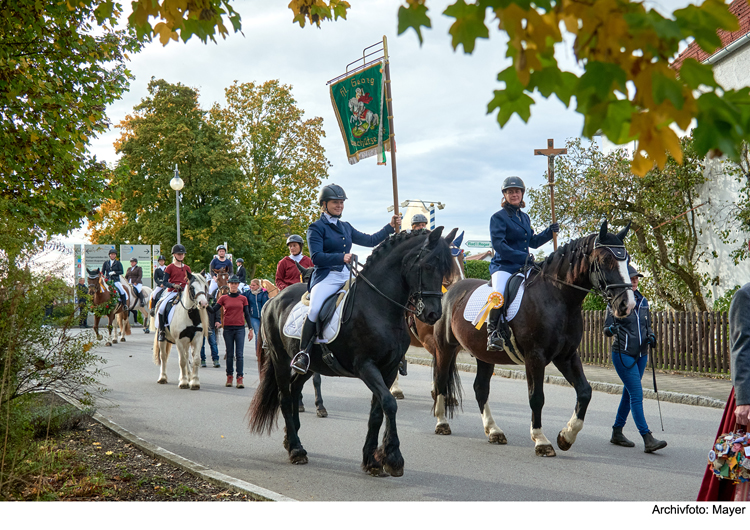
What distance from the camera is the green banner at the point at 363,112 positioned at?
11.3 m

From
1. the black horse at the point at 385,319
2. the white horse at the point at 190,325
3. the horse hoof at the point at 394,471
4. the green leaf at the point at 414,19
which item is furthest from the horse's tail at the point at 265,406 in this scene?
the green leaf at the point at 414,19

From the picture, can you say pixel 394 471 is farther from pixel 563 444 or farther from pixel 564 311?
pixel 564 311

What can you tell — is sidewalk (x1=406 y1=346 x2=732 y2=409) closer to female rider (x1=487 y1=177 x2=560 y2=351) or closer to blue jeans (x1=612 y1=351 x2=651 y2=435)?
blue jeans (x1=612 y1=351 x2=651 y2=435)

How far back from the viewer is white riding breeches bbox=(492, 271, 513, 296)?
7770 mm

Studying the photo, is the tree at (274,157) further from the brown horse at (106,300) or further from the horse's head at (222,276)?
the horse's head at (222,276)

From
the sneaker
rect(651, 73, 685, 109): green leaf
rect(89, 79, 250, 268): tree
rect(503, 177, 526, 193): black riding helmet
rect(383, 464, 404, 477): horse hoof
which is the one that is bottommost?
rect(383, 464, 404, 477): horse hoof

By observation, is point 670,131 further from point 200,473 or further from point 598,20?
point 200,473

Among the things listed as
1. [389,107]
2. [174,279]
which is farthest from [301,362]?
[174,279]

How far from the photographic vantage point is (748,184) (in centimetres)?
1466

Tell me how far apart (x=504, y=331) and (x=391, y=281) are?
A: 1.86 metres

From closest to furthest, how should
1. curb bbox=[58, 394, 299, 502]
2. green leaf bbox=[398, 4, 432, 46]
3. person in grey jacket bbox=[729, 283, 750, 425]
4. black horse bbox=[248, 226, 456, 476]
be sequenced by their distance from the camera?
green leaf bbox=[398, 4, 432, 46]
person in grey jacket bbox=[729, 283, 750, 425]
curb bbox=[58, 394, 299, 502]
black horse bbox=[248, 226, 456, 476]

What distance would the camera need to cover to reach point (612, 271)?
6863mm

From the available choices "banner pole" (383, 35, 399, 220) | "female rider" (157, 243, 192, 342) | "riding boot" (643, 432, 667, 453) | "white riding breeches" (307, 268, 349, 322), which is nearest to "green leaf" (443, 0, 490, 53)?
"white riding breeches" (307, 268, 349, 322)

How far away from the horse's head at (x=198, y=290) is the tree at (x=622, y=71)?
1083 centimetres
